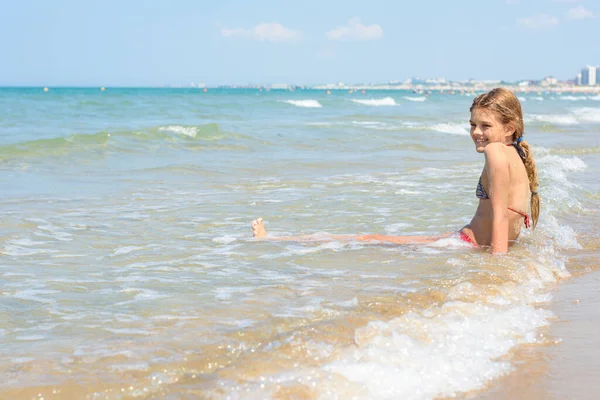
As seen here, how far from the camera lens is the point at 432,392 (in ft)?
10.3

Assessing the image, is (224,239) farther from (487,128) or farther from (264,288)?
(487,128)

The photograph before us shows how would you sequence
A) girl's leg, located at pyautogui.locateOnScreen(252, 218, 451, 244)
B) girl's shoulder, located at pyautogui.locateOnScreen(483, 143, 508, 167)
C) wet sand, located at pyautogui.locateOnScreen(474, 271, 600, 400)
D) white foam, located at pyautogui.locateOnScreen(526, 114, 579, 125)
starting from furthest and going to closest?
1. white foam, located at pyautogui.locateOnScreen(526, 114, 579, 125)
2. girl's leg, located at pyautogui.locateOnScreen(252, 218, 451, 244)
3. girl's shoulder, located at pyautogui.locateOnScreen(483, 143, 508, 167)
4. wet sand, located at pyautogui.locateOnScreen(474, 271, 600, 400)

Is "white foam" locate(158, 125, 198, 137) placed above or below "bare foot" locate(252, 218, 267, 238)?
above

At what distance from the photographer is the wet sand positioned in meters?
3.17

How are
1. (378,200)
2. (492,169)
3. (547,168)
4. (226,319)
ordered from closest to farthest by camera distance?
1. (226,319)
2. (492,169)
3. (378,200)
4. (547,168)

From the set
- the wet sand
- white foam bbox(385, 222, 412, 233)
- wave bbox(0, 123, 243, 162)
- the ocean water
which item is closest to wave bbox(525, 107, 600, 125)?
wave bbox(0, 123, 243, 162)

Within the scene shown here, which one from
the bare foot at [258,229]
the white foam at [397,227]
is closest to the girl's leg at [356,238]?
the bare foot at [258,229]

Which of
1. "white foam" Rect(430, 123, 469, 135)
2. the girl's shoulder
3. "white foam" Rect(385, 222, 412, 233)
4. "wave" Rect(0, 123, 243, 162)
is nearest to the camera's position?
the girl's shoulder

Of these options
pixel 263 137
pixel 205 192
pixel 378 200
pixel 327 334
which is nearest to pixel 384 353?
pixel 327 334

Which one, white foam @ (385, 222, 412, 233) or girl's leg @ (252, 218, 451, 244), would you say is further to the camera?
white foam @ (385, 222, 412, 233)

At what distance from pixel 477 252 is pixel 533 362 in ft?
6.76

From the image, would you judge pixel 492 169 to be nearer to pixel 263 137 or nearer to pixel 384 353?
pixel 384 353

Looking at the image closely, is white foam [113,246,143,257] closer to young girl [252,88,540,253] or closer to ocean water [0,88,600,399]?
ocean water [0,88,600,399]

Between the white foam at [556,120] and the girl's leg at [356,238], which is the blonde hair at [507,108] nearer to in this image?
the girl's leg at [356,238]
